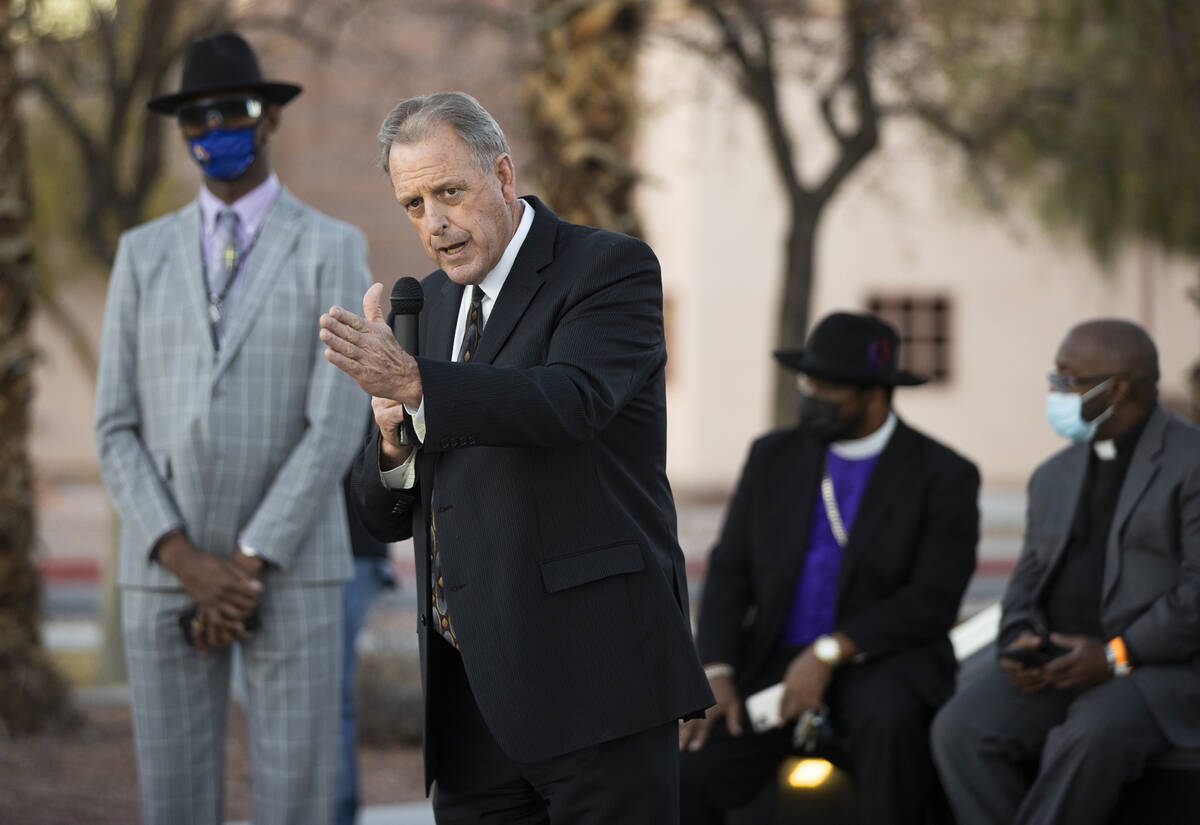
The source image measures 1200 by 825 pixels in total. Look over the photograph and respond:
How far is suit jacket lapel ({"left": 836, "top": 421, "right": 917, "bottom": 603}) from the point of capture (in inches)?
199

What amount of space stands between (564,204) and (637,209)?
1.70 ft

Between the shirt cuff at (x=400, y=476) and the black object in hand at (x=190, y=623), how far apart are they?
1173 millimetres

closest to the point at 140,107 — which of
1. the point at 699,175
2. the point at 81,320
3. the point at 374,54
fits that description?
the point at 374,54

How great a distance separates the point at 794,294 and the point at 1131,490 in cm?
565

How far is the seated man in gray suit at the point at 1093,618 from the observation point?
14.3ft

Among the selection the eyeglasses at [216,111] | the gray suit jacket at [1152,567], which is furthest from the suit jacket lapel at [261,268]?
the gray suit jacket at [1152,567]

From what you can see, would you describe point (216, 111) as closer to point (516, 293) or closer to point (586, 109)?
point (516, 293)

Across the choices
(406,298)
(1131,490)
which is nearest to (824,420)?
(1131,490)

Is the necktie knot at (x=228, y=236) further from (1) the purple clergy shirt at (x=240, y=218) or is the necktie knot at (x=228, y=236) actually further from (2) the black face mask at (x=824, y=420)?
(2) the black face mask at (x=824, y=420)

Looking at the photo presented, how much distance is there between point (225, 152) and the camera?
429cm

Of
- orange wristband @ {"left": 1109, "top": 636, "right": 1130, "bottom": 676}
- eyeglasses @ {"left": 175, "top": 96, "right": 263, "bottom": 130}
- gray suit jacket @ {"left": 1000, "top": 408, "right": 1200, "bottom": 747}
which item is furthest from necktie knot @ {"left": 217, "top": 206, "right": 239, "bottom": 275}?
orange wristband @ {"left": 1109, "top": 636, "right": 1130, "bottom": 676}

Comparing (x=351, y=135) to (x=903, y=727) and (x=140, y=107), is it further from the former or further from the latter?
(x=903, y=727)

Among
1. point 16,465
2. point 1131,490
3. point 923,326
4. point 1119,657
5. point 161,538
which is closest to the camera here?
point 161,538

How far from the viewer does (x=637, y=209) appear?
8.99m
